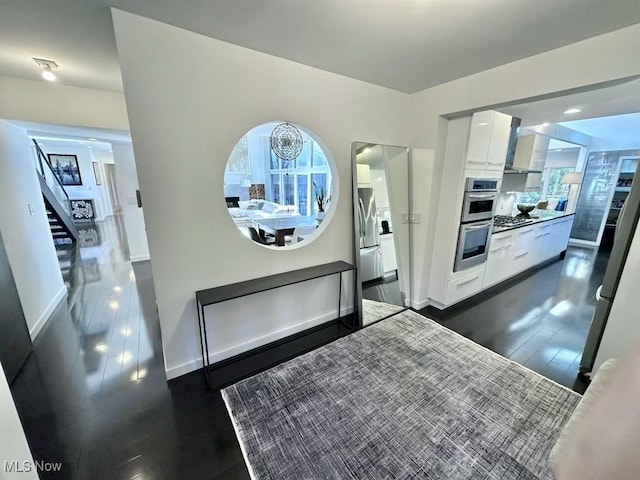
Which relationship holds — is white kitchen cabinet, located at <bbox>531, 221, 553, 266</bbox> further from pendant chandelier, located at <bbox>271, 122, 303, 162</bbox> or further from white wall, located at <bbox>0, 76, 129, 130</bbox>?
white wall, located at <bbox>0, 76, 129, 130</bbox>

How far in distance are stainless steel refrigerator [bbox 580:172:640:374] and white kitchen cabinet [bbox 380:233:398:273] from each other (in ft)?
5.75

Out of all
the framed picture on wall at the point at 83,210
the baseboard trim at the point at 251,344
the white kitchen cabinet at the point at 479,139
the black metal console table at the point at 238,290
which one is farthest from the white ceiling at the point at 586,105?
the framed picture on wall at the point at 83,210

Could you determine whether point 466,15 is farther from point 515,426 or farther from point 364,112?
point 515,426

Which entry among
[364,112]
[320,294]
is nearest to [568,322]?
[320,294]

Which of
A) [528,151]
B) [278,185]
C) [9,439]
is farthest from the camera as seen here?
[278,185]

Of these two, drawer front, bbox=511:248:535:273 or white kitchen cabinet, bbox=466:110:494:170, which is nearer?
white kitchen cabinet, bbox=466:110:494:170

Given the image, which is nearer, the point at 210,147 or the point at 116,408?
the point at 116,408

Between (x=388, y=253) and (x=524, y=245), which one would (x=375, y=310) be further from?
(x=524, y=245)

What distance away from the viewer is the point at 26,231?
9.14ft

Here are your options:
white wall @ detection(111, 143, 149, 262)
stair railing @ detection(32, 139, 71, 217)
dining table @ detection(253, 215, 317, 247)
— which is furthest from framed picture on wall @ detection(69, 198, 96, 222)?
dining table @ detection(253, 215, 317, 247)

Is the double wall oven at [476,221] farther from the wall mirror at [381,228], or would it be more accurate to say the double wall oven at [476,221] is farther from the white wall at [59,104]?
the white wall at [59,104]

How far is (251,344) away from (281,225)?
2393 mm

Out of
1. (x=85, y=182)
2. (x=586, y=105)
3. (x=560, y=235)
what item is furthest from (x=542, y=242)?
(x=85, y=182)

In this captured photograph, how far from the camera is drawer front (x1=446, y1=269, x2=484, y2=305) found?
3.13 m
